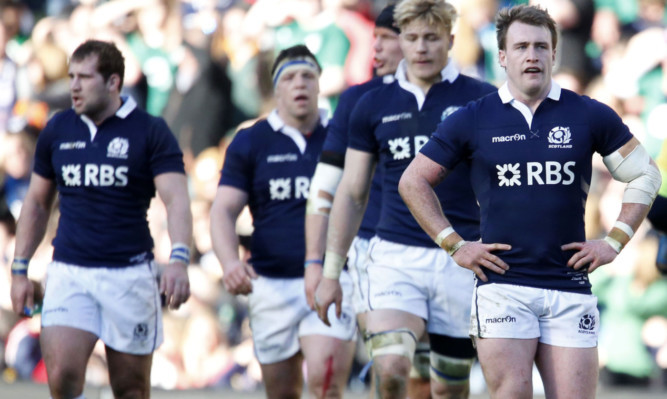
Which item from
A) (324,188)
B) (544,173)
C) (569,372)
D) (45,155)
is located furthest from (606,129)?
(45,155)

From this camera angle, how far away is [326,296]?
21.1ft

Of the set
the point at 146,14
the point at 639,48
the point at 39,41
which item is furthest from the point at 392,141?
the point at 39,41

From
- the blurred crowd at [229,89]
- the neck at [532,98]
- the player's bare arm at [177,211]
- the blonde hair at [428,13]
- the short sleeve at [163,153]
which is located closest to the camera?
the neck at [532,98]

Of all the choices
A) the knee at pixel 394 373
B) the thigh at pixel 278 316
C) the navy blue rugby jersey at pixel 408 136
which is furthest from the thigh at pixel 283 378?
the knee at pixel 394 373

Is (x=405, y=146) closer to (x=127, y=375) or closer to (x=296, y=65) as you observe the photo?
(x=296, y=65)

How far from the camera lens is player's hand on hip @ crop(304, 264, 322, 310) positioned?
6.56m

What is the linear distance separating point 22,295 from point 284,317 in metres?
1.55

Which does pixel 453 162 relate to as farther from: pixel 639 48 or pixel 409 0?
pixel 639 48

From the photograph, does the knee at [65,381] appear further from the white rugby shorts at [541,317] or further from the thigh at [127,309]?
the white rugby shorts at [541,317]

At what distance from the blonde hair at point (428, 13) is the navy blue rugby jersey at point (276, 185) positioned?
1319 mm

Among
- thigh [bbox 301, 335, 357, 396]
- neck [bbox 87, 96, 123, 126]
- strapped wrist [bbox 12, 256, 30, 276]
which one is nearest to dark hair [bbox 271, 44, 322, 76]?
neck [bbox 87, 96, 123, 126]

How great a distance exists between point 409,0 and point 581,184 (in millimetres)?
1779

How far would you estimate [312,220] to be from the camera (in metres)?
6.72

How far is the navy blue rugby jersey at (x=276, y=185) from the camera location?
24.2 ft
